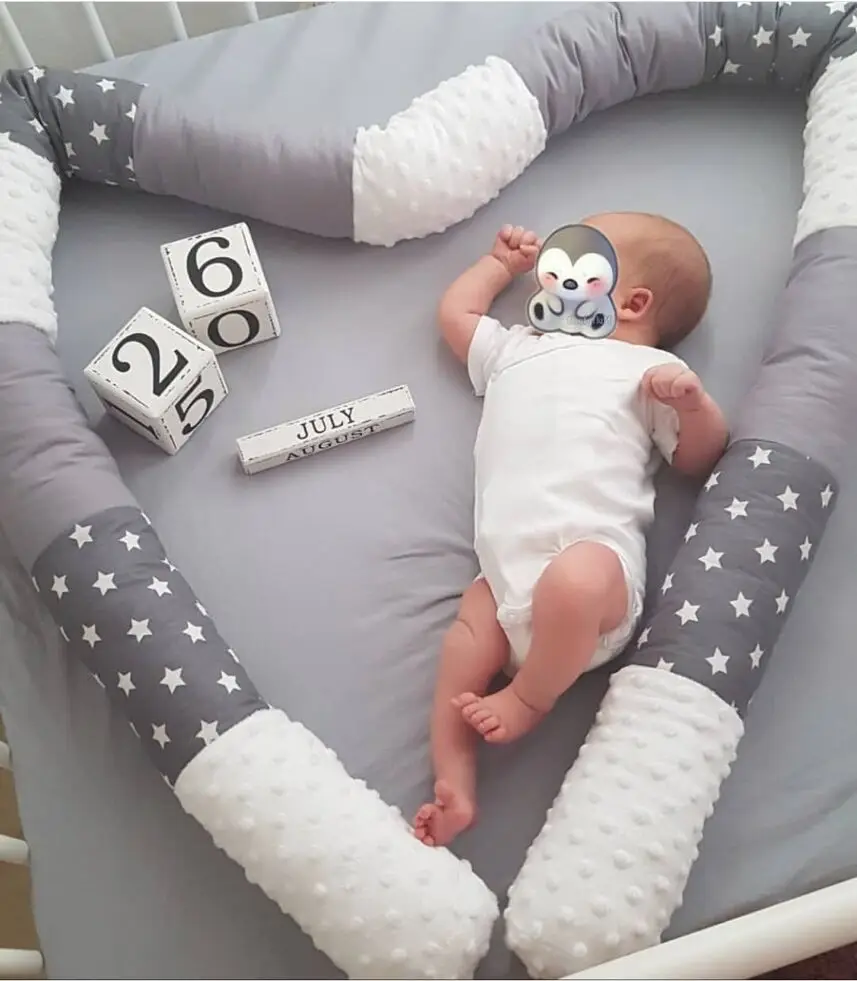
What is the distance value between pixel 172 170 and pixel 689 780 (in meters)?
0.87

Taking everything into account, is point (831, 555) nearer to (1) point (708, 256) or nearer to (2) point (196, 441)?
(1) point (708, 256)

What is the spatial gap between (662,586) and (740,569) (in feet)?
0.24

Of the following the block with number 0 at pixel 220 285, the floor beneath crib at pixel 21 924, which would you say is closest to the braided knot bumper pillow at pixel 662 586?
the block with number 0 at pixel 220 285

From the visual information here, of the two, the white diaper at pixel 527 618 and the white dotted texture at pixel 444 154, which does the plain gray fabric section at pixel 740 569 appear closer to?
the white diaper at pixel 527 618

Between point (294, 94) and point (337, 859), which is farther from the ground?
point (294, 94)

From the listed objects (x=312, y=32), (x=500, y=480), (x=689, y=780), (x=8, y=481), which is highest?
(x=312, y=32)

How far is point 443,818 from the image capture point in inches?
34.8

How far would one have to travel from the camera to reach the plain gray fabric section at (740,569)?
89 cm

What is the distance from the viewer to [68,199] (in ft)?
4.33

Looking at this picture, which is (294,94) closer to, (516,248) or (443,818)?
(516,248)

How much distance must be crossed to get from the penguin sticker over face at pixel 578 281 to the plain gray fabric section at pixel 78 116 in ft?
1.73

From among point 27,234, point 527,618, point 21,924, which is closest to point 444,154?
point 27,234

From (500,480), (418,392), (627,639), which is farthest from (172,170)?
(627,639)

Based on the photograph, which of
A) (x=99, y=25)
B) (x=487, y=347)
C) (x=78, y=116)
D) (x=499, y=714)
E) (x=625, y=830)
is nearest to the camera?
(x=625, y=830)
